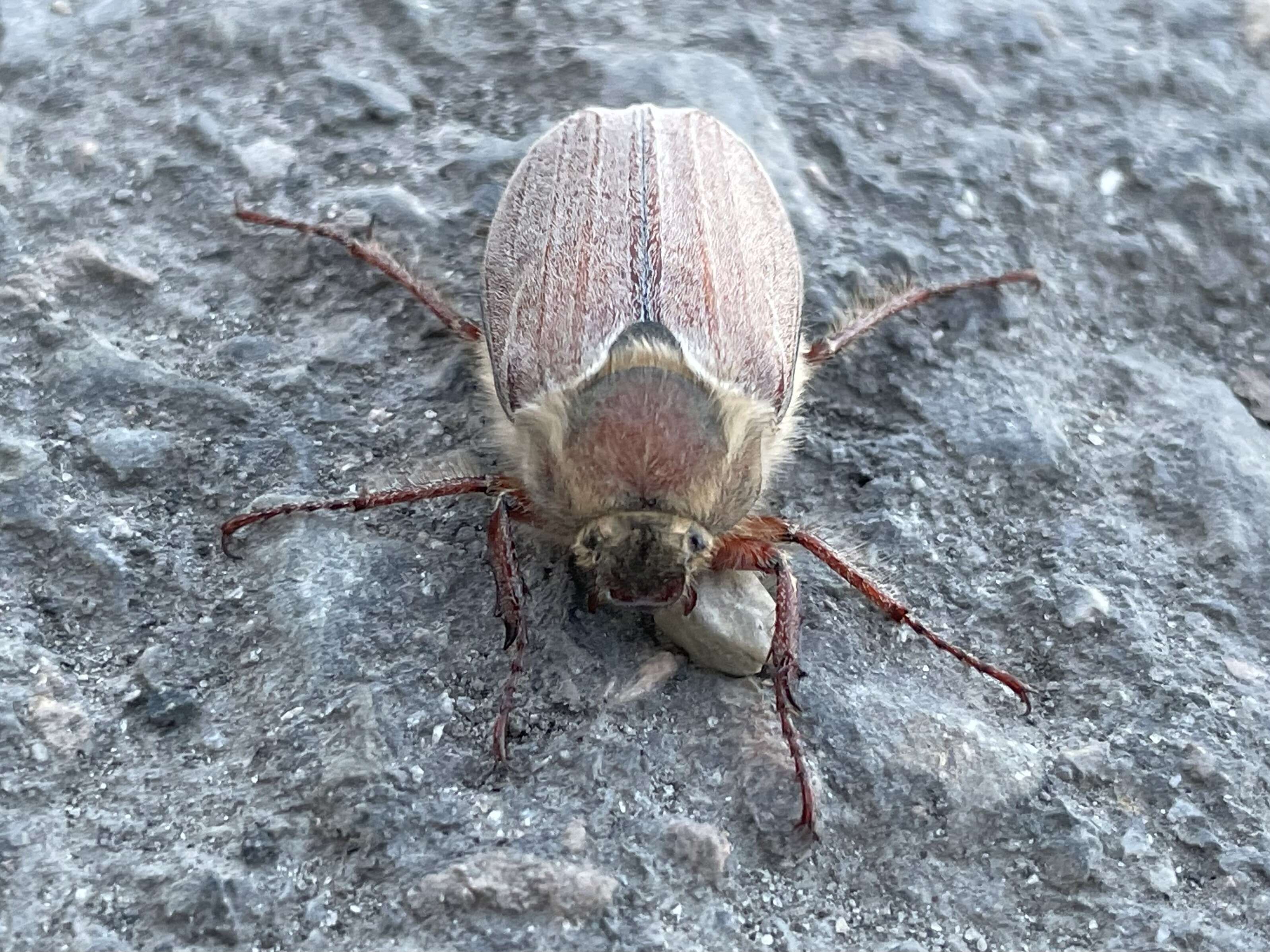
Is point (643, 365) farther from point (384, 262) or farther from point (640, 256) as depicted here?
point (384, 262)

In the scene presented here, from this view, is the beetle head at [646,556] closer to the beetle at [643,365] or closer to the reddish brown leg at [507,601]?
the beetle at [643,365]

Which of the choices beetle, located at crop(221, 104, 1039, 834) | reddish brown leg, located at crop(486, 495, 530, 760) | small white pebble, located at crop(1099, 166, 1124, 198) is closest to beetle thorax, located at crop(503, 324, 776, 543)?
beetle, located at crop(221, 104, 1039, 834)

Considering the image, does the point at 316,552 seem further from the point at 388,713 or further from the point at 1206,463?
the point at 1206,463

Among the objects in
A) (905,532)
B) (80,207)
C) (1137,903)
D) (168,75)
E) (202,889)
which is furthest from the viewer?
(168,75)

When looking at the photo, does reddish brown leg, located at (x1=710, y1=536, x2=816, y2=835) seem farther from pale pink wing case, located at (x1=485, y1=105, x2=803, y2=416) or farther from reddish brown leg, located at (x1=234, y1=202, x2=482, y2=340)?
reddish brown leg, located at (x1=234, y1=202, x2=482, y2=340)

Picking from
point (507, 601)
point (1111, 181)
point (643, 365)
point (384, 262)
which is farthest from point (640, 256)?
point (1111, 181)

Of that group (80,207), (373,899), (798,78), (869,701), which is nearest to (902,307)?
(798,78)
